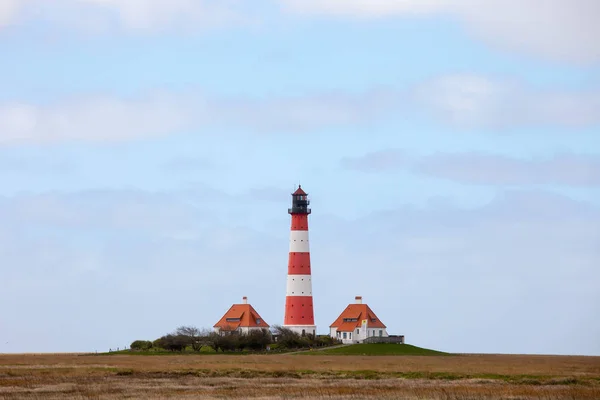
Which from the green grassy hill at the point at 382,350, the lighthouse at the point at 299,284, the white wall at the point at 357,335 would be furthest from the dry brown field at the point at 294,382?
the white wall at the point at 357,335

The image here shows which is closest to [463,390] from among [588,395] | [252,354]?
[588,395]

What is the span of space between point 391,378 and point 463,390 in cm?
991

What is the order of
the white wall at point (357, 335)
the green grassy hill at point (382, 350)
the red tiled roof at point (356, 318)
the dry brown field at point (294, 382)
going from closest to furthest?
the dry brown field at point (294, 382) < the green grassy hill at point (382, 350) < the white wall at point (357, 335) < the red tiled roof at point (356, 318)

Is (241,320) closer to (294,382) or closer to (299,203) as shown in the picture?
(299,203)

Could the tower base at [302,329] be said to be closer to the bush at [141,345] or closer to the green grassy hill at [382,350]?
the green grassy hill at [382,350]

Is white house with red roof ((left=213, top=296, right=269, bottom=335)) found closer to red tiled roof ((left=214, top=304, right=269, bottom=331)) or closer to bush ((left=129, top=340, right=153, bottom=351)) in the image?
red tiled roof ((left=214, top=304, right=269, bottom=331))

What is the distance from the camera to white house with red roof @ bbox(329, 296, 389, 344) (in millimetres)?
115625

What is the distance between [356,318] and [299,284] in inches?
566

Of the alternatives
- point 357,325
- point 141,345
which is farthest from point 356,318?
point 141,345

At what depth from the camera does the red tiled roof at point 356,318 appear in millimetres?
116812

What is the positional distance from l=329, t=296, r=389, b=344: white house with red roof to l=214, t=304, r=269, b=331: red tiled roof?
25.7 feet

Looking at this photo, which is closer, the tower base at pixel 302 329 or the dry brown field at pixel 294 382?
the dry brown field at pixel 294 382

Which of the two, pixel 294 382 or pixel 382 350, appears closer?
pixel 294 382

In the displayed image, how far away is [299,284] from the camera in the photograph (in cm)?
10519
